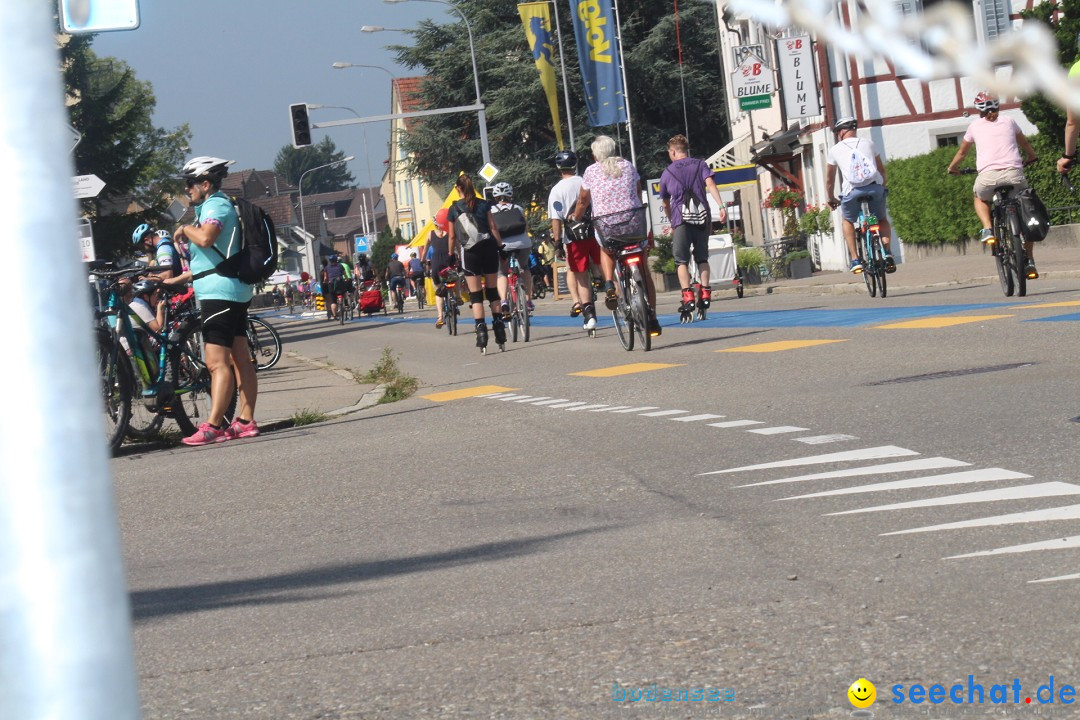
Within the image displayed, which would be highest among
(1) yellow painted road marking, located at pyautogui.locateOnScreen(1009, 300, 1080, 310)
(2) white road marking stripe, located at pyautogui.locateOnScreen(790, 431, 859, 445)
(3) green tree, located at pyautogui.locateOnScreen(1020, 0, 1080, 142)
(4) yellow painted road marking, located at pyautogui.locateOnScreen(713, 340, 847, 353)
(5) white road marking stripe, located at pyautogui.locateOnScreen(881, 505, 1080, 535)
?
(3) green tree, located at pyautogui.locateOnScreen(1020, 0, 1080, 142)

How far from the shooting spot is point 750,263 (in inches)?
1236

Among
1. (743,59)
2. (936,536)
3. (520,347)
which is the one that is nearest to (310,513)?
(936,536)

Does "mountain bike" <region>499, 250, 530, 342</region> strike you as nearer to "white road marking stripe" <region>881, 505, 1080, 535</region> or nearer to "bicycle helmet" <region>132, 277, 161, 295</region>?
"bicycle helmet" <region>132, 277, 161, 295</region>

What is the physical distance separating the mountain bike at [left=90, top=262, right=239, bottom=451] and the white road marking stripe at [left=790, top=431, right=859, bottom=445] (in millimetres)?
4578

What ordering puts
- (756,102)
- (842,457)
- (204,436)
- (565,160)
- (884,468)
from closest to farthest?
(884,468)
(842,457)
(204,436)
(565,160)
(756,102)

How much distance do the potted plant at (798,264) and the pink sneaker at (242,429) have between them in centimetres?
2297

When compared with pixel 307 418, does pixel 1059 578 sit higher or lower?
lower

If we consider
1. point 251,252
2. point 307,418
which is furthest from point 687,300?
point 251,252

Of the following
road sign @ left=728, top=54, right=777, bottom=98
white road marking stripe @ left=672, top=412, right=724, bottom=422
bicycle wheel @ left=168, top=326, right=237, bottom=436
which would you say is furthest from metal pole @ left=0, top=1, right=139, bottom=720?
road sign @ left=728, top=54, right=777, bottom=98

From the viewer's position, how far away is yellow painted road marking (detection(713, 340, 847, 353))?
1341 centimetres

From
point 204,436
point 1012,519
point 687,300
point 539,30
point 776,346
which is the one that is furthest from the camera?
point 539,30

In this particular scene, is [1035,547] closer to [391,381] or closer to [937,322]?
[937,322]

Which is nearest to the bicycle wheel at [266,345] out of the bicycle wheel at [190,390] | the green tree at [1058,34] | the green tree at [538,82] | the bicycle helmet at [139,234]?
the bicycle helmet at [139,234]

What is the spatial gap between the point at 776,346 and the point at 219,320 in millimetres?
5096
